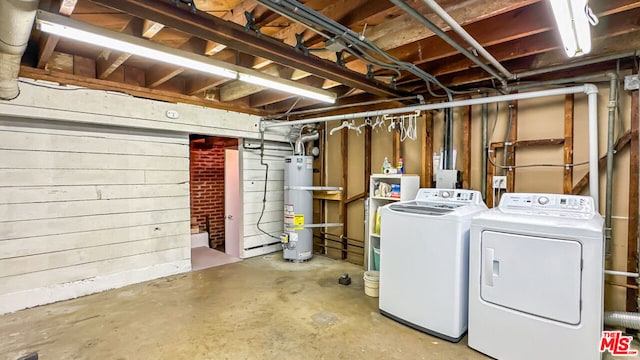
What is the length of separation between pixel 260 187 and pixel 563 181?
3.98 m

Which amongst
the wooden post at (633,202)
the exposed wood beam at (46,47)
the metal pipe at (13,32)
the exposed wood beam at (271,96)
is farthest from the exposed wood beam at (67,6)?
the wooden post at (633,202)

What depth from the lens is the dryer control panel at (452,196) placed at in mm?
3111

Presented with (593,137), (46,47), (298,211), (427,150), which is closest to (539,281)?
(593,137)

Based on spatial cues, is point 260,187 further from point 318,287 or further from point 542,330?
point 542,330

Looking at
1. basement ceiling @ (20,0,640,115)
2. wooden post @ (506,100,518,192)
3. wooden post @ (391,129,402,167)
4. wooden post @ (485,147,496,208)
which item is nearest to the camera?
basement ceiling @ (20,0,640,115)

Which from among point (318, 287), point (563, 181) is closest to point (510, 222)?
point (563, 181)

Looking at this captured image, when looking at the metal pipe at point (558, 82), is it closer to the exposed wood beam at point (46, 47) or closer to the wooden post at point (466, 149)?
the wooden post at point (466, 149)

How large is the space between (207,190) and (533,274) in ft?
18.1

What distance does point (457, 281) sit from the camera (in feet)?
8.34

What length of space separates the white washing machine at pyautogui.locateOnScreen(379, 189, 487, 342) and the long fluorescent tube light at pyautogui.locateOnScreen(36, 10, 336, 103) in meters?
1.79

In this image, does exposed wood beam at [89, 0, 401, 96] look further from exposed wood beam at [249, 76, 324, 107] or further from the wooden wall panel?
the wooden wall panel

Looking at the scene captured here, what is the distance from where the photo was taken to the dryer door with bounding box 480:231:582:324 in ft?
6.82

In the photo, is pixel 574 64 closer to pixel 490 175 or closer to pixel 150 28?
pixel 490 175

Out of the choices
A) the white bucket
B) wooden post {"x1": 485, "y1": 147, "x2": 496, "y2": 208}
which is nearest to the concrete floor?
the white bucket
